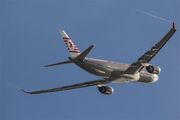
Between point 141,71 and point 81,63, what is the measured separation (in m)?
10.7

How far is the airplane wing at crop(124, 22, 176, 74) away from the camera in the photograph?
3540 centimetres

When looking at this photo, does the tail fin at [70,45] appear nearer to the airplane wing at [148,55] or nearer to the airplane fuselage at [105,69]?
the airplane fuselage at [105,69]

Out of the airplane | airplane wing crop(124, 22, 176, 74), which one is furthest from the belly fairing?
airplane wing crop(124, 22, 176, 74)

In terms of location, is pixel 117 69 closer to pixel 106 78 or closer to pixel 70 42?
pixel 106 78

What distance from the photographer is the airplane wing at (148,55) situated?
35.4 m

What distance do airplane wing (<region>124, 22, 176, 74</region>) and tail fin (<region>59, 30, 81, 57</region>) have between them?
8.05 meters

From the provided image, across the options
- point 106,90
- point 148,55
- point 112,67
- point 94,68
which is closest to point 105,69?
point 112,67

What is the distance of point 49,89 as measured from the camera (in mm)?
46750

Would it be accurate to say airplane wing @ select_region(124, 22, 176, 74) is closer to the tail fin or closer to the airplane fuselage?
the airplane fuselage

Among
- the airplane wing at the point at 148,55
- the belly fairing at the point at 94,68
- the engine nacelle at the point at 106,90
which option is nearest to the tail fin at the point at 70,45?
the belly fairing at the point at 94,68

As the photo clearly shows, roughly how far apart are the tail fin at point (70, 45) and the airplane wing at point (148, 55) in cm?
805

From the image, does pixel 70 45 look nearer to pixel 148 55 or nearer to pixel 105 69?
pixel 105 69

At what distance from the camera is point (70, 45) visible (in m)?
43.8

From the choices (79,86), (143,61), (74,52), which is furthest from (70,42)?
(143,61)
